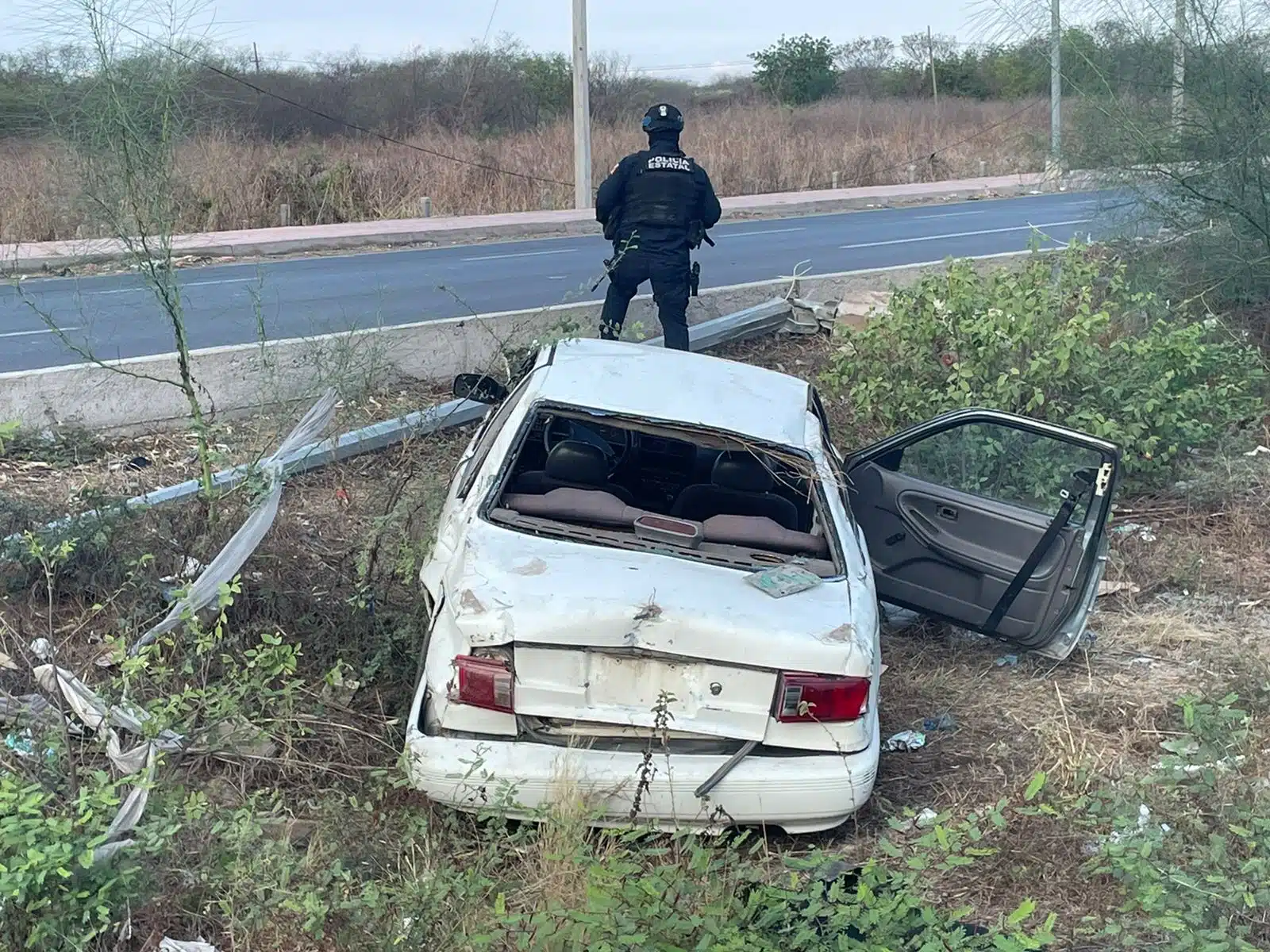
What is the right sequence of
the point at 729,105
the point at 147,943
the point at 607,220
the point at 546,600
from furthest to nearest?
the point at 729,105 → the point at 607,220 → the point at 546,600 → the point at 147,943

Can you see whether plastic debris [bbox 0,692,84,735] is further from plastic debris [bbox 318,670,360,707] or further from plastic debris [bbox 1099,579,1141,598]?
plastic debris [bbox 1099,579,1141,598]

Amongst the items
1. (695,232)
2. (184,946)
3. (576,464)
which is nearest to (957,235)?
(695,232)

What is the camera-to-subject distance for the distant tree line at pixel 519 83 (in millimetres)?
5531

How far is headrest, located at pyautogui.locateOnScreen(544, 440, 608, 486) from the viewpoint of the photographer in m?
4.53

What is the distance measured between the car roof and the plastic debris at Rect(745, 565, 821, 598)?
63cm

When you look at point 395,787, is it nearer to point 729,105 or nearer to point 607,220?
point 607,220

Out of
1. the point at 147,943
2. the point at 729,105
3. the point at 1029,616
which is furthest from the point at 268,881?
the point at 729,105

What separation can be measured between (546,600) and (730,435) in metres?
1.10

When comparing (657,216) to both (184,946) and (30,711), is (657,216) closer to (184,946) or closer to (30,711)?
(30,711)

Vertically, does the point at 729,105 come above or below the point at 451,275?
above

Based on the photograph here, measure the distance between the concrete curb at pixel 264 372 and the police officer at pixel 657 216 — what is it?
621mm

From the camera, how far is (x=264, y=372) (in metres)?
7.66

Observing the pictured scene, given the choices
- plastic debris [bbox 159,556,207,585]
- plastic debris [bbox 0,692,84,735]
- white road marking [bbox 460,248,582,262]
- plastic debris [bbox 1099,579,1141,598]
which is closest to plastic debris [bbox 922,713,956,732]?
plastic debris [bbox 1099,579,1141,598]

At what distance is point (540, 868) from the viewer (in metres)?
3.38
